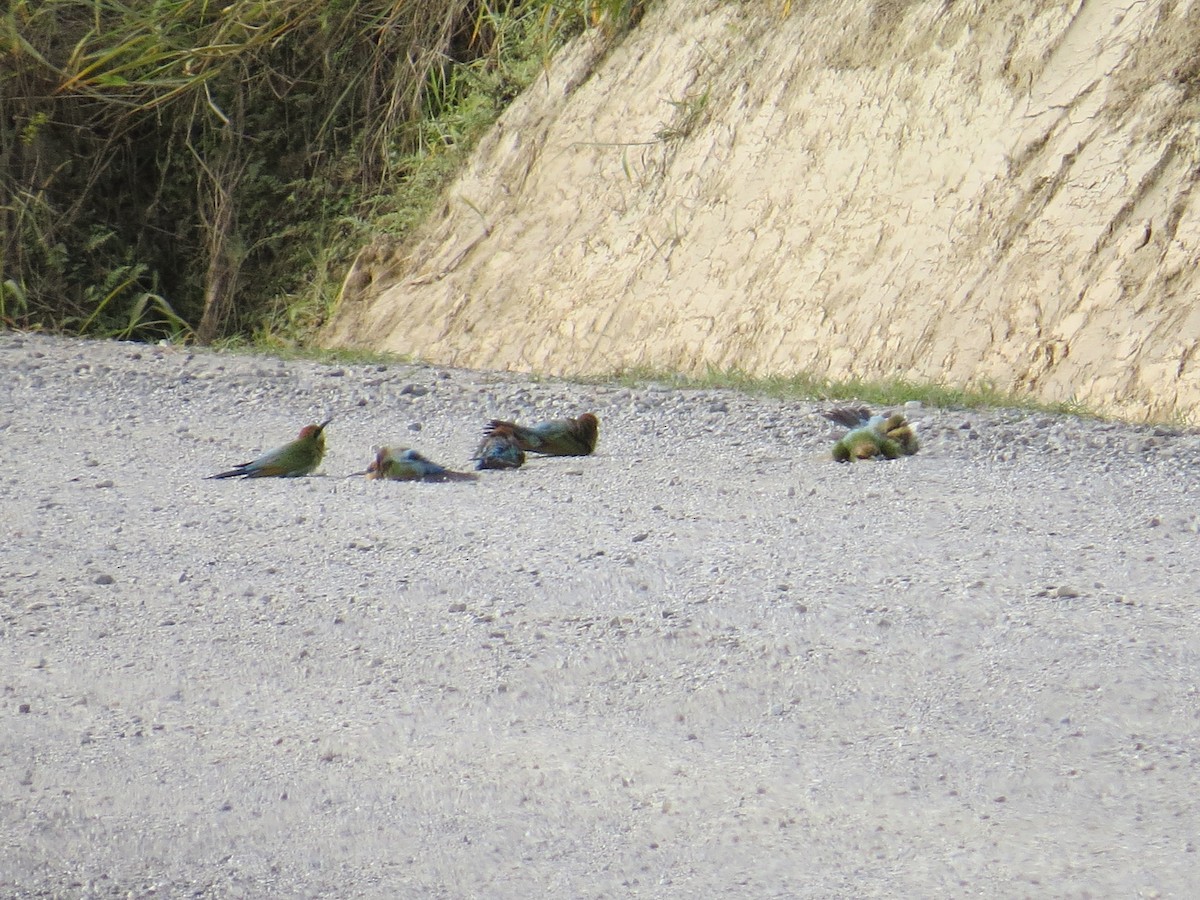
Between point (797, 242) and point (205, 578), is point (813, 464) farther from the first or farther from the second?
point (797, 242)

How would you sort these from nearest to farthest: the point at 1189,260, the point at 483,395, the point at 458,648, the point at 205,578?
1. the point at 458,648
2. the point at 205,578
3. the point at 483,395
4. the point at 1189,260

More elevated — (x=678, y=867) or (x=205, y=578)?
(x=678, y=867)

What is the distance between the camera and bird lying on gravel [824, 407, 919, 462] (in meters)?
5.75

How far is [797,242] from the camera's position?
9227mm

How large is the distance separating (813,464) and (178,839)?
3372 millimetres

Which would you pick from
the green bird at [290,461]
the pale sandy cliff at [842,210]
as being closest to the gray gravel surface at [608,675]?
the green bird at [290,461]

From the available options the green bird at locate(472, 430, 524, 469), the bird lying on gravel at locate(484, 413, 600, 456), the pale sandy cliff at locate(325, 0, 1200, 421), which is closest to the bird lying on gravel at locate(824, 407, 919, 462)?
the bird lying on gravel at locate(484, 413, 600, 456)

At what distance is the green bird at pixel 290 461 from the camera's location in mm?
5500

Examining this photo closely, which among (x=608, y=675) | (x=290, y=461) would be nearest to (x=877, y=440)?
(x=290, y=461)

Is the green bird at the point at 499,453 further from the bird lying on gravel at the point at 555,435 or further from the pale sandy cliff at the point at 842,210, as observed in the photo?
the pale sandy cliff at the point at 842,210

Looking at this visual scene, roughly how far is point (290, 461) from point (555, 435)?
0.98 m

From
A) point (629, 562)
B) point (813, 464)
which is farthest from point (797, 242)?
point (629, 562)

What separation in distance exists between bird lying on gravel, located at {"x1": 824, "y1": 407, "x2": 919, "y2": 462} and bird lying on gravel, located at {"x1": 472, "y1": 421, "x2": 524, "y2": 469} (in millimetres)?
1158

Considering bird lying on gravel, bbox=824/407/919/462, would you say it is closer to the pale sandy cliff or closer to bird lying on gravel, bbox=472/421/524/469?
bird lying on gravel, bbox=472/421/524/469
